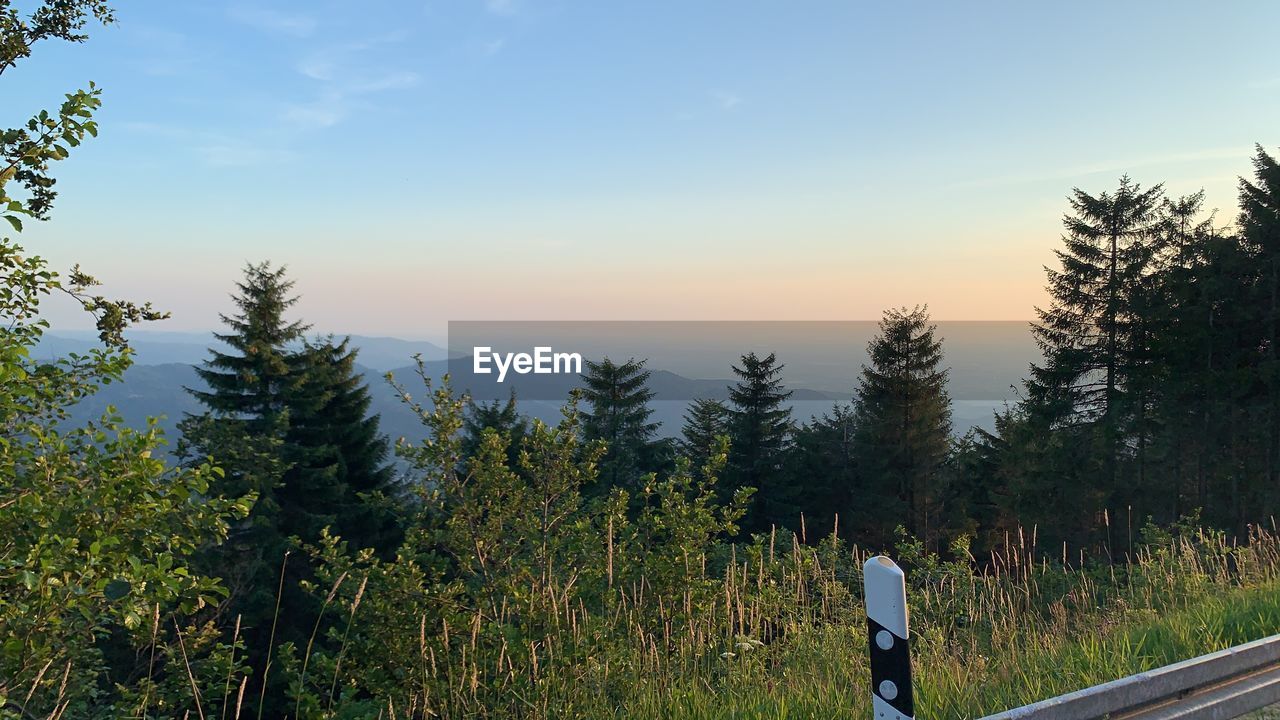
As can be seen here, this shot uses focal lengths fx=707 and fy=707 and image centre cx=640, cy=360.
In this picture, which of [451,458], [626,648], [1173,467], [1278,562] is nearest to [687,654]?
[626,648]

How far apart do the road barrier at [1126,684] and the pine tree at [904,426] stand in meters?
37.0

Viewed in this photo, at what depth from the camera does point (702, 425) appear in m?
45.3

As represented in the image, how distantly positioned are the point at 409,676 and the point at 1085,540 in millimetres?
32912

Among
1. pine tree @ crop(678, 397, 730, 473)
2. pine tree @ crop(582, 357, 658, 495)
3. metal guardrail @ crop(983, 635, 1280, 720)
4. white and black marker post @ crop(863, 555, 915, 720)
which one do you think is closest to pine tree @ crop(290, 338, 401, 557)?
pine tree @ crop(582, 357, 658, 495)

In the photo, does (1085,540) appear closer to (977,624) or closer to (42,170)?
(977,624)

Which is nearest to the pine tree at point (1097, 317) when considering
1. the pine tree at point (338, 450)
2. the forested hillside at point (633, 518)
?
the forested hillside at point (633, 518)

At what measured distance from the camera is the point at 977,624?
20.3 ft

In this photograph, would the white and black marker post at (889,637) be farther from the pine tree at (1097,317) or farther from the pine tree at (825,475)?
the pine tree at (825,475)

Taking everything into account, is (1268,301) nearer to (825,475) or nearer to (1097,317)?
(1097,317)

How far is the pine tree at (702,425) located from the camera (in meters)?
43.5

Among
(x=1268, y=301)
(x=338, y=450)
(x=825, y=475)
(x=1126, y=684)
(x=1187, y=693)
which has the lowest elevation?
(x=825, y=475)

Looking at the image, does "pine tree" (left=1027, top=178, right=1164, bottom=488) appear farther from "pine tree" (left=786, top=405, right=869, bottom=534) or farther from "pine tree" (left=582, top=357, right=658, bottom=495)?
"pine tree" (left=582, top=357, right=658, bottom=495)

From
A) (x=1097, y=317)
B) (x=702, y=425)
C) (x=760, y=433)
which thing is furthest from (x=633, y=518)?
(x=1097, y=317)

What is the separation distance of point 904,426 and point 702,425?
12.2 metres
